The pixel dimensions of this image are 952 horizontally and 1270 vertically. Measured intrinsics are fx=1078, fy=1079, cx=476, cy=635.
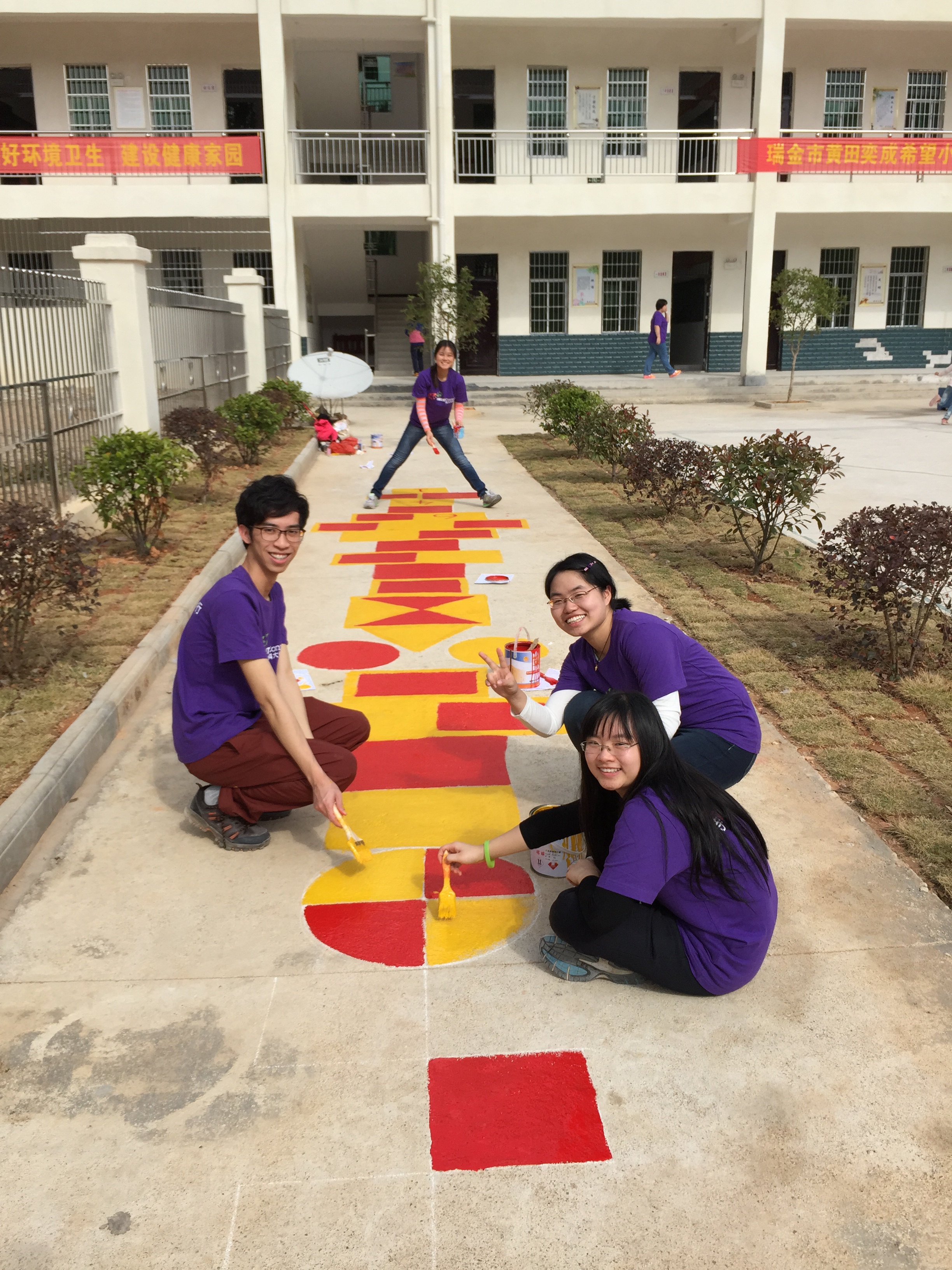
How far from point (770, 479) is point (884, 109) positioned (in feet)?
67.4

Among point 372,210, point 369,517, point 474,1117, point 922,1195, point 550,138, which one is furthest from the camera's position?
point 550,138

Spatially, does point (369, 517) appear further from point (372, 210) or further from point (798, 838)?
point (372, 210)

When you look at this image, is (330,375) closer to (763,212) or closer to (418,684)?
(763,212)

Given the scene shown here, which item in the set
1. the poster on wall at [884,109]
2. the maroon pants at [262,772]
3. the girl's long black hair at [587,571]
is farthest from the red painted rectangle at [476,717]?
the poster on wall at [884,109]

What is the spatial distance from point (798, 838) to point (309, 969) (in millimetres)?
1749

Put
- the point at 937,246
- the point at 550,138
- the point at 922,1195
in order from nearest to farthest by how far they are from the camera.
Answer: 1. the point at 922,1195
2. the point at 550,138
3. the point at 937,246

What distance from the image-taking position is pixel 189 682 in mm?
3623

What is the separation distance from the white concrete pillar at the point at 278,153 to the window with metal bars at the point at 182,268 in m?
2.96

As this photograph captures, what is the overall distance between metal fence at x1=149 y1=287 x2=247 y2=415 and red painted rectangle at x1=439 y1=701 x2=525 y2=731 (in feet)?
21.0

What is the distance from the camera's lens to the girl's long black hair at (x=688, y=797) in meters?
2.58

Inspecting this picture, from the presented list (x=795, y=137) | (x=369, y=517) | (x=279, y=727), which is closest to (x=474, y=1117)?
(x=279, y=727)

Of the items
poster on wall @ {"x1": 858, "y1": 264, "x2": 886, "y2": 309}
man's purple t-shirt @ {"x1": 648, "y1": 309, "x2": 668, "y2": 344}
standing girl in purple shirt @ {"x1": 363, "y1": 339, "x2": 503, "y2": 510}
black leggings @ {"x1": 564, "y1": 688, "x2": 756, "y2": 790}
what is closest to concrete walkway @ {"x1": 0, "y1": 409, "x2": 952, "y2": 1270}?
black leggings @ {"x1": 564, "y1": 688, "x2": 756, "y2": 790}

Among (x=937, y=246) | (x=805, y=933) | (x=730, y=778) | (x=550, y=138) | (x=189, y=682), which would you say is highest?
(x=550, y=138)

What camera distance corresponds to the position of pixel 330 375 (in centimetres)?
1591
